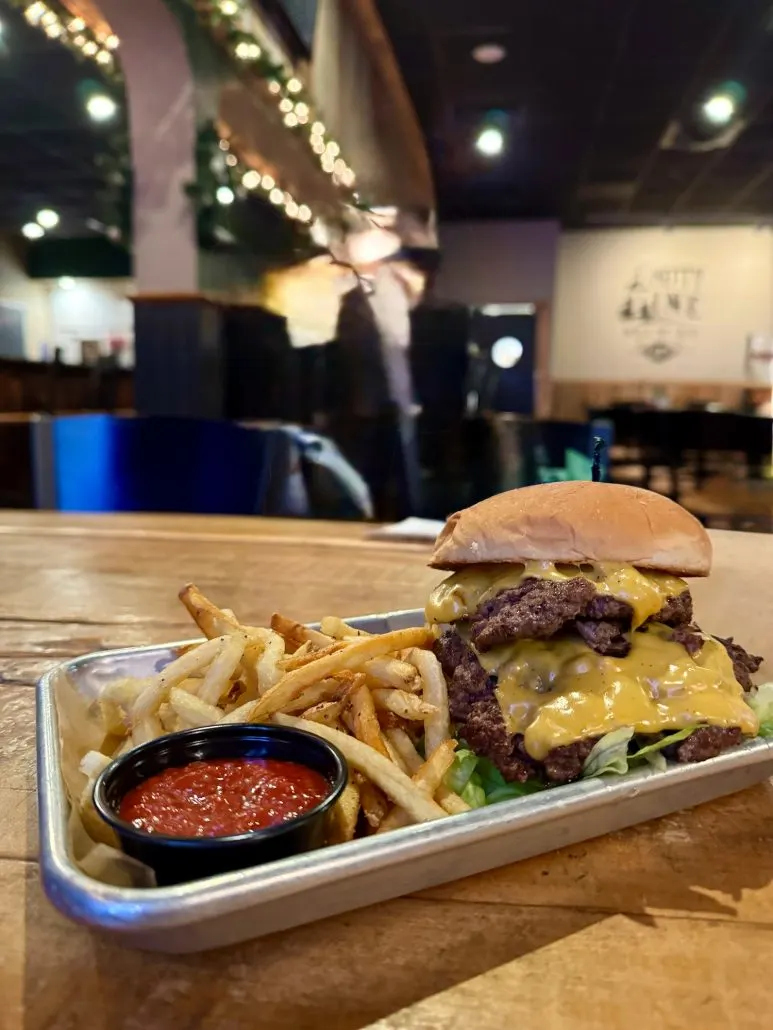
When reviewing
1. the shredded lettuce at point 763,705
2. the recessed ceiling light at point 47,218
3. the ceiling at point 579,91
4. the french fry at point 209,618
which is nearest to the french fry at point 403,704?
the french fry at point 209,618

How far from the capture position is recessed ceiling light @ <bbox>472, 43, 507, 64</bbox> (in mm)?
6668

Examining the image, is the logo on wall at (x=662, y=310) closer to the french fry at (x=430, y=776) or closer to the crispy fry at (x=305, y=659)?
the crispy fry at (x=305, y=659)

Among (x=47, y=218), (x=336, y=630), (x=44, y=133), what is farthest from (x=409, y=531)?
(x=47, y=218)

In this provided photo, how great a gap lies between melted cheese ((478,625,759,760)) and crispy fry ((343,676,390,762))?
20cm

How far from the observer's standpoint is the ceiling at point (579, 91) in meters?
6.47

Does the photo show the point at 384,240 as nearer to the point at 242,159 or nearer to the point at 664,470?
the point at 242,159

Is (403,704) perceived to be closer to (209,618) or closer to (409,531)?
(209,618)

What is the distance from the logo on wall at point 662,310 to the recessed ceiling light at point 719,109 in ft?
10.3

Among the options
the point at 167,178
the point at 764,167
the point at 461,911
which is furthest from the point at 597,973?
the point at 764,167

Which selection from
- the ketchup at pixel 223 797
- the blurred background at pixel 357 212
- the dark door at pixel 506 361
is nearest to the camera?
the ketchup at pixel 223 797

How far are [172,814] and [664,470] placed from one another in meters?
7.31

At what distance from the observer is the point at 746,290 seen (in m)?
11.1

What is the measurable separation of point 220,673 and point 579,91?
24.2 ft

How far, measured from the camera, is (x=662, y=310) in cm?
1109
